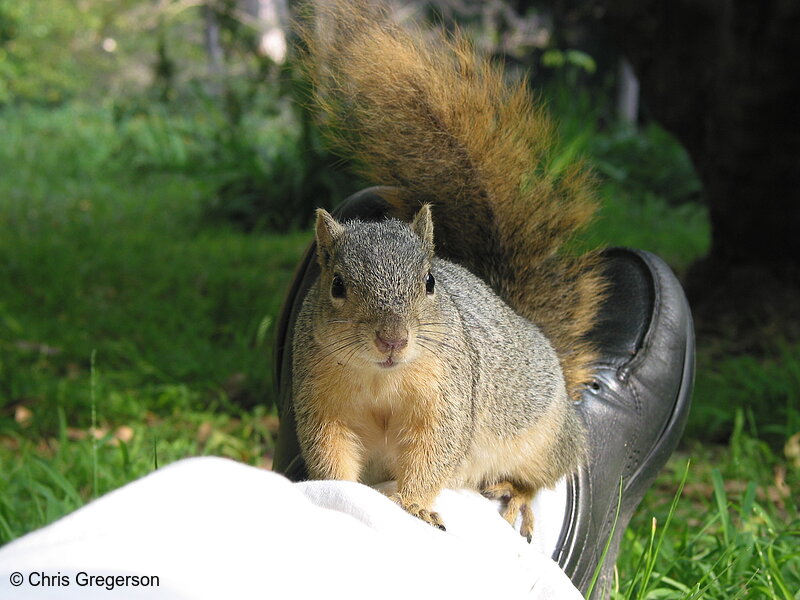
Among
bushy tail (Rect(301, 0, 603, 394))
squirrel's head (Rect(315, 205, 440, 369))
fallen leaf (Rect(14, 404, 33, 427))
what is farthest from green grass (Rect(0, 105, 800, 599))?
squirrel's head (Rect(315, 205, 440, 369))

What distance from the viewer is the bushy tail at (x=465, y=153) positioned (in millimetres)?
1352

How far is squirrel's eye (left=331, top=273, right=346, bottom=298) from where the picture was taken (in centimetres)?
118

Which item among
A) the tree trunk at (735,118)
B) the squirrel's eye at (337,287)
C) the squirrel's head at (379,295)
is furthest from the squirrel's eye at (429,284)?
the tree trunk at (735,118)

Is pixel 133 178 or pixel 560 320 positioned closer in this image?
pixel 560 320

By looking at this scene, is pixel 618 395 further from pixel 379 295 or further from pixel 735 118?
pixel 735 118

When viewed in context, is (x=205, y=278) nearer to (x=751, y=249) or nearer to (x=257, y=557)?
(x=751, y=249)

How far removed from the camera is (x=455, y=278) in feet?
4.60

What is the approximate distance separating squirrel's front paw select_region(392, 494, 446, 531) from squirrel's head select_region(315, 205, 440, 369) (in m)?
0.23

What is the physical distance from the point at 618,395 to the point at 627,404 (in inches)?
1.0

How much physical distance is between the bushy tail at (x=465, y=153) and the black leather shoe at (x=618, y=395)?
104 mm

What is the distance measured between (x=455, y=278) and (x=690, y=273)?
2.00 m

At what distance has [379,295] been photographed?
1.14m

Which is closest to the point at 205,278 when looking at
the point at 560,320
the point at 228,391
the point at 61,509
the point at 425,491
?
the point at 228,391

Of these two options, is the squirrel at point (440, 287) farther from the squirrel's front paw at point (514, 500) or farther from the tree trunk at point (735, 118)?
the tree trunk at point (735, 118)
